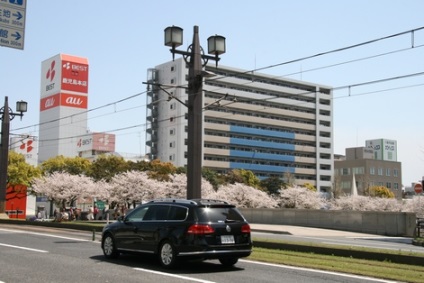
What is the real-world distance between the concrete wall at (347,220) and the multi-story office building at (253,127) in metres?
73.7

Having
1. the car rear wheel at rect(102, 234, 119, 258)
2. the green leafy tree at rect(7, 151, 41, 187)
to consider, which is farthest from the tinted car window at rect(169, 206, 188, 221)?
the green leafy tree at rect(7, 151, 41, 187)

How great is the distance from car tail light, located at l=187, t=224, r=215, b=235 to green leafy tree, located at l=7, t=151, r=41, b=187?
66.6 meters

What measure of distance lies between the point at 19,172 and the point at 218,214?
67.8 metres

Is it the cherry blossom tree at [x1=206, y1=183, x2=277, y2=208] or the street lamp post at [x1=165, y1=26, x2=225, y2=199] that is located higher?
the street lamp post at [x1=165, y1=26, x2=225, y2=199]

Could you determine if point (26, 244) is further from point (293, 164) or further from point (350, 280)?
point (293, 164)

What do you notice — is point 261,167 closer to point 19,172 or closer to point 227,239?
point 19,172

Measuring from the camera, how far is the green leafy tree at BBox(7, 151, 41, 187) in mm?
72562

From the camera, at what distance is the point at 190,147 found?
70.3ft

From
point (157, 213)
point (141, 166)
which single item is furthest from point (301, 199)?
point (157, 213)

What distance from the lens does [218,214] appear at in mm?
11648

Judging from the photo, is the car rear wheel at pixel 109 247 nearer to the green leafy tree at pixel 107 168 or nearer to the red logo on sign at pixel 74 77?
the green leafy tree at pixel 107 168

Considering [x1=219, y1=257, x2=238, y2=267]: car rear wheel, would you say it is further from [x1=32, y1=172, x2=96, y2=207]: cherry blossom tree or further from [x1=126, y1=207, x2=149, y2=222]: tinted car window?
[x1=32, y1=172, x2=96, y2=207]: cherry blossom tree

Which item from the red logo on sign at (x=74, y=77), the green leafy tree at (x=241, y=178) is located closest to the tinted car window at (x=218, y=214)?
the green leafy tree at (x=241, y=178)

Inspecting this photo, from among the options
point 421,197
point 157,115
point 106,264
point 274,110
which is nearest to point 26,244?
point 106,264
